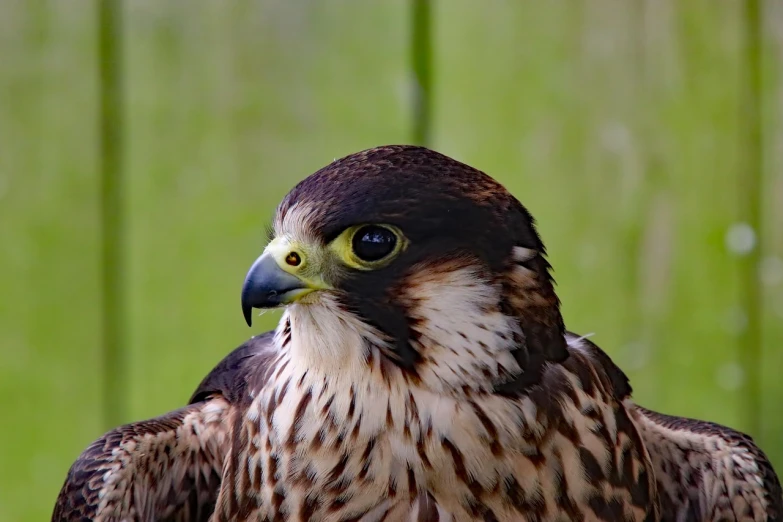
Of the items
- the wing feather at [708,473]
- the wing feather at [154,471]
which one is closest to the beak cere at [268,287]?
the wing feather at [154,471]

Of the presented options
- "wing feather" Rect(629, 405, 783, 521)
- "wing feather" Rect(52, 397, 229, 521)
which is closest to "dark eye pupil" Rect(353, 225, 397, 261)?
"wing feather" Rect(52, 397, 229, 521)

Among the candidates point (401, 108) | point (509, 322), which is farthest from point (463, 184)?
point (401, 108)

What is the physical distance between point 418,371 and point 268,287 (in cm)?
23

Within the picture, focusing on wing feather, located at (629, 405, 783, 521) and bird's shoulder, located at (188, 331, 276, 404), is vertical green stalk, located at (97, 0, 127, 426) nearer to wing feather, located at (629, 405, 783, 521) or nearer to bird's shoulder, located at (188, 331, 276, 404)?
bird's shoulder, located at (188, 331, 276, 404)

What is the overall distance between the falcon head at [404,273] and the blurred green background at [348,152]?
79cm

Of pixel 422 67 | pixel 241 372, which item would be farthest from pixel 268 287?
pixel 422 67

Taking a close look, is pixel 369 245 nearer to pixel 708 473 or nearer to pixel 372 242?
pixel 372 242

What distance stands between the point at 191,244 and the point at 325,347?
0.87 m

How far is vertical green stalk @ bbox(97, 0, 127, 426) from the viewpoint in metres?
2.02

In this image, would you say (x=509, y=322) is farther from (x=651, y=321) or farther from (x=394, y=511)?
(x=651, y=321)

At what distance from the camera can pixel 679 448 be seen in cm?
159

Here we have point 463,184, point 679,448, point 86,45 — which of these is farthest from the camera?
point 86,45

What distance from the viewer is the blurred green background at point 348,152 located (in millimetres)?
2010

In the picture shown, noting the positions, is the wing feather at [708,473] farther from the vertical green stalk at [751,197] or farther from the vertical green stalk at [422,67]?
the vertical green stalk at [422,67]
